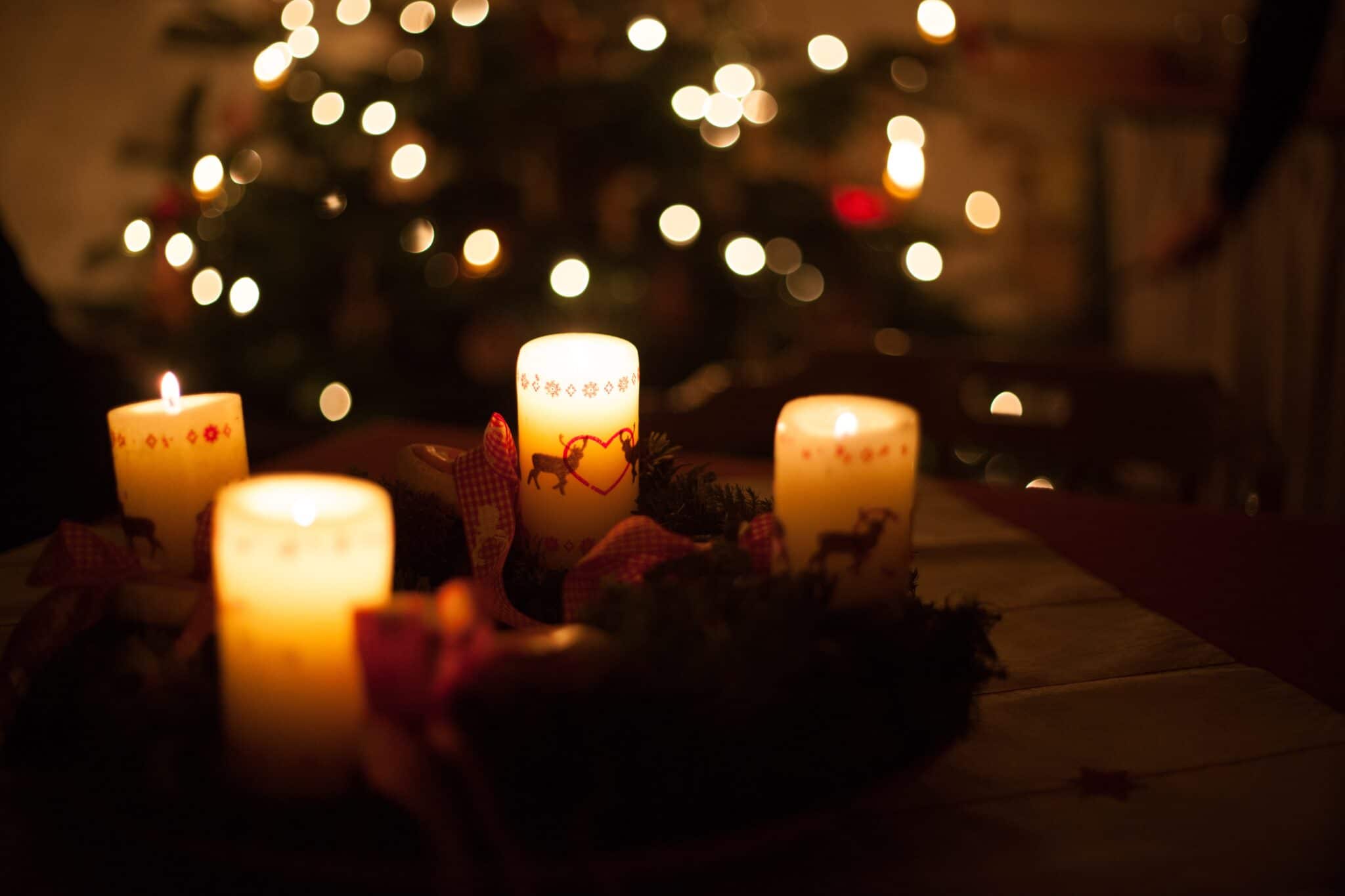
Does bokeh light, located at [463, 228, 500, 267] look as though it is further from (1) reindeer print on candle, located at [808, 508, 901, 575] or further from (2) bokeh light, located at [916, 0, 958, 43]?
(1) reindeer print on candle, located at [808, 508, 901, 575]

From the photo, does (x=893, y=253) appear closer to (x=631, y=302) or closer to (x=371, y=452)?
(x=631, y=302)

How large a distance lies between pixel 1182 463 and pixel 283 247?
1.53 m

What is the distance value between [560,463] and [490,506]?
0.06 metres

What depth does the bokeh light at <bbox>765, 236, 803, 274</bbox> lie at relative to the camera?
6.67 ft

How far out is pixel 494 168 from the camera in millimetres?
1910

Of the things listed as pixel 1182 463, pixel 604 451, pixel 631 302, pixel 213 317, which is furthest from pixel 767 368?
pixel 604 451

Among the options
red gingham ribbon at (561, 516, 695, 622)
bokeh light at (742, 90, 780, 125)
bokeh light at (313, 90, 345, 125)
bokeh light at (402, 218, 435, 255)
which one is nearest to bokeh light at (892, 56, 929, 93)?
bokeh light at (742, 90, 780, 125)

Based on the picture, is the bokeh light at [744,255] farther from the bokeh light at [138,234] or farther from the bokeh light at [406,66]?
the bokeh light at [138,234]

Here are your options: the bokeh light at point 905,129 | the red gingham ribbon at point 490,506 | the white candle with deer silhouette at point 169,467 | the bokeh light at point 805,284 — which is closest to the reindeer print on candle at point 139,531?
the white candle with deer silhouette at point 169,467

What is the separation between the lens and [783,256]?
2047 millimetres

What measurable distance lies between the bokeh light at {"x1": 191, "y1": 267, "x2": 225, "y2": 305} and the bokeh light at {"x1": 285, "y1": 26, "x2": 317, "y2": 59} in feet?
1.41

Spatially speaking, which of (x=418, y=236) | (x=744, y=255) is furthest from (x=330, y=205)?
(x=744, y=255)

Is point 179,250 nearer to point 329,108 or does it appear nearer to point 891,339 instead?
point 329,108

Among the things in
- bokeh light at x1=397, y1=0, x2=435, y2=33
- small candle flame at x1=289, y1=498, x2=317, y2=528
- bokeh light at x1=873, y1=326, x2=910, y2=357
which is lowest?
bokeh light at x1=873, y1=326, x2=910, y2=357
